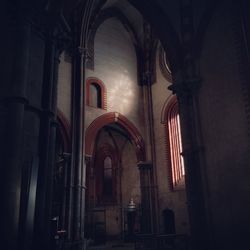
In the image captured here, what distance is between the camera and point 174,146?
16422 millimetres

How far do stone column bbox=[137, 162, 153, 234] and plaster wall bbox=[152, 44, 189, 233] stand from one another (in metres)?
0.52

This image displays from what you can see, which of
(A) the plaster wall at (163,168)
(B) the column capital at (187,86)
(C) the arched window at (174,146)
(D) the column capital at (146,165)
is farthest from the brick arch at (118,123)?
(B) the column capital at (187,86)

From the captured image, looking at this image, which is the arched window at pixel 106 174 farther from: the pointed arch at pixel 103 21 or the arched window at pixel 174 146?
the pointed arch at pixel 103 21

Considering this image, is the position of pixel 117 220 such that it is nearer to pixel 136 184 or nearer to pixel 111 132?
pixel 136 184

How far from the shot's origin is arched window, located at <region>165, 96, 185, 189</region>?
15703mm

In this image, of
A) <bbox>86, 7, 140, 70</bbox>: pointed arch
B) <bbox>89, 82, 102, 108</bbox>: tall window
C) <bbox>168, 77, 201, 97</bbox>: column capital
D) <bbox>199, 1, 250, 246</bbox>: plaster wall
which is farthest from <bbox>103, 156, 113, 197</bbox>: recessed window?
<bbox>199, 1, 250, 246</bbox>: plaster wall

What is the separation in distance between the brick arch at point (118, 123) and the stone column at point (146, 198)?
59 cm

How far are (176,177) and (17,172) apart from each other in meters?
11.8

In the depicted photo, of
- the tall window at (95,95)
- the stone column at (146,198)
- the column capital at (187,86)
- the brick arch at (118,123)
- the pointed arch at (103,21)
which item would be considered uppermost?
the pointed arch at (103,21)

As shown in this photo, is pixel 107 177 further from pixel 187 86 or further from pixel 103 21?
pixel 187 86

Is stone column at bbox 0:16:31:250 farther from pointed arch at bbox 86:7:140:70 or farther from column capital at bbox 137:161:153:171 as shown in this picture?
column capital at bbox 137:161:153:171

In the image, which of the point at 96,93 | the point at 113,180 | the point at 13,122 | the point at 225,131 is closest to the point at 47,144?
the point at 13,122

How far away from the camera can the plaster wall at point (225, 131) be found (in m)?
7.04

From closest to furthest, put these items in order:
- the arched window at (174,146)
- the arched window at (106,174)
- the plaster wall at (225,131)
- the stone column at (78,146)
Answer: the plaster wall at (225,131) → the stone column at (78,146) → the arched window at (174,146) → the arched window at (106,174)
